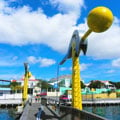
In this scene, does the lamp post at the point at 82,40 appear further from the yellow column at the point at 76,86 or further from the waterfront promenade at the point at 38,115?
the waterfront promenade at the point at 38,115

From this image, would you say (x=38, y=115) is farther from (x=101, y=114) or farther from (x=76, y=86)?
(x=101, y=114)

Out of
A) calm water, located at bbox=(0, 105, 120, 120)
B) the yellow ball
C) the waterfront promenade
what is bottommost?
calm water, located at bbox=(0, 105, 120, 120)

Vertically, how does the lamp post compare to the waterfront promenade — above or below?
above

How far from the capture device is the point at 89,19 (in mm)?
10242

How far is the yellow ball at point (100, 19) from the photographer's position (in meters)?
9.42

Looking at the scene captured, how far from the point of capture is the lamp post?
31.2 feet

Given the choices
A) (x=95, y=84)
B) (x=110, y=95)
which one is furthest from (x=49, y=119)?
(x=95, y=84)

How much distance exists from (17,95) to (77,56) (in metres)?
66.2

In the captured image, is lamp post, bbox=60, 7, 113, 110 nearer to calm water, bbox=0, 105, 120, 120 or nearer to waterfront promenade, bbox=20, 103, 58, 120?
waterfront promenade, bbox=20, 103, 58, 120

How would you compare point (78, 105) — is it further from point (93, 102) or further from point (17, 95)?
point (17, 95)

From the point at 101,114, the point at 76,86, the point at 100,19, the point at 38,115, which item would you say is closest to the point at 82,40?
the point at 76,86

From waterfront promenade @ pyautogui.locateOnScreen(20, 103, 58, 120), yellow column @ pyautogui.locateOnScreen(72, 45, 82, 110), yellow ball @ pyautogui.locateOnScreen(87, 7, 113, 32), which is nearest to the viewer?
yellow ball @ pyautogui.locateOnScreen(87, 7, 113, 32)

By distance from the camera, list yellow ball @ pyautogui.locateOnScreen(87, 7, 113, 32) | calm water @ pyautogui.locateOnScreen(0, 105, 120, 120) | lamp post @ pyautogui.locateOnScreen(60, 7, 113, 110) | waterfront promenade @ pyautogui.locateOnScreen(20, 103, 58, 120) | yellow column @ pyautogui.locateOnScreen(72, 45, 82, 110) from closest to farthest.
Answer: yellow ball @ pyautogui.locateOnScreen(87, 7, 113, 32)
lamp post @ pyautogui.locateOnScreen(60, 7, 113, 110)
yellow column @ pyautogui.locateOnScreen(72, 45, 82, 110)
waterfront promenade @ pyautogui.locateOnScreen(20, 103, 58, 120)
calm water @ pyautogui.locateOnScreen(0, 105, 120, 120)

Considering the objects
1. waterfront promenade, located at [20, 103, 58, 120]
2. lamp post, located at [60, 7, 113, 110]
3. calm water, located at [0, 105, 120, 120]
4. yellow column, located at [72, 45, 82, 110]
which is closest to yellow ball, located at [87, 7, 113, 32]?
lamp post, located at [60, 7, 113, 110]
